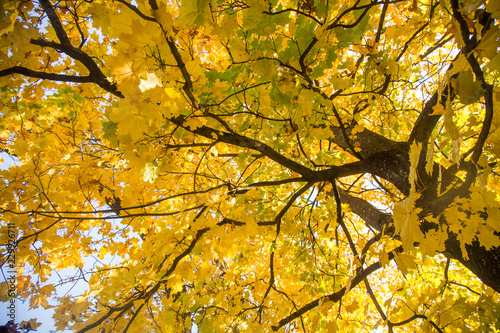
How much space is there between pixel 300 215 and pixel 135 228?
2035 mm

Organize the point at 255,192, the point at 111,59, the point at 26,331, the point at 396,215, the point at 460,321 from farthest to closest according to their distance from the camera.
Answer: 1. the point at 255,192
2. the point at 26,331
3. the point at 460,321
4. the point at 111,59
5. the point at 396,215

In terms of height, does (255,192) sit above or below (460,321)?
above

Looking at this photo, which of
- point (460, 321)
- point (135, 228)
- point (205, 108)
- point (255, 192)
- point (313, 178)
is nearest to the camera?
point (205, 108)

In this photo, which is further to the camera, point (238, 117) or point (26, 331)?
point (26, 331)

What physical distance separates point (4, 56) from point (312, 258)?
10.8 ft

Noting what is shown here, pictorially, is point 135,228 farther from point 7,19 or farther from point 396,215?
point 396,215

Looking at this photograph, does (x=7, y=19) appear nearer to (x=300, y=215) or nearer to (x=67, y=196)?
(x=67, y=196)

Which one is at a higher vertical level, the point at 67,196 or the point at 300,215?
the point at 67,196

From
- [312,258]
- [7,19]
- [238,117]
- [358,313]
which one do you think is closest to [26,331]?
[7,19]

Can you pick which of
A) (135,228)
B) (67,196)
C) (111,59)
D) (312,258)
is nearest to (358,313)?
(312,258)

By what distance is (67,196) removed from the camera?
267cm

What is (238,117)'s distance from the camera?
6.16 ft

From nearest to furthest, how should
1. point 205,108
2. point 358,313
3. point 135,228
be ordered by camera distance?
point 205,108
point 135,228
point 358,313

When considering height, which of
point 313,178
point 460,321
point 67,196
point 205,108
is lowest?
point 460,321
